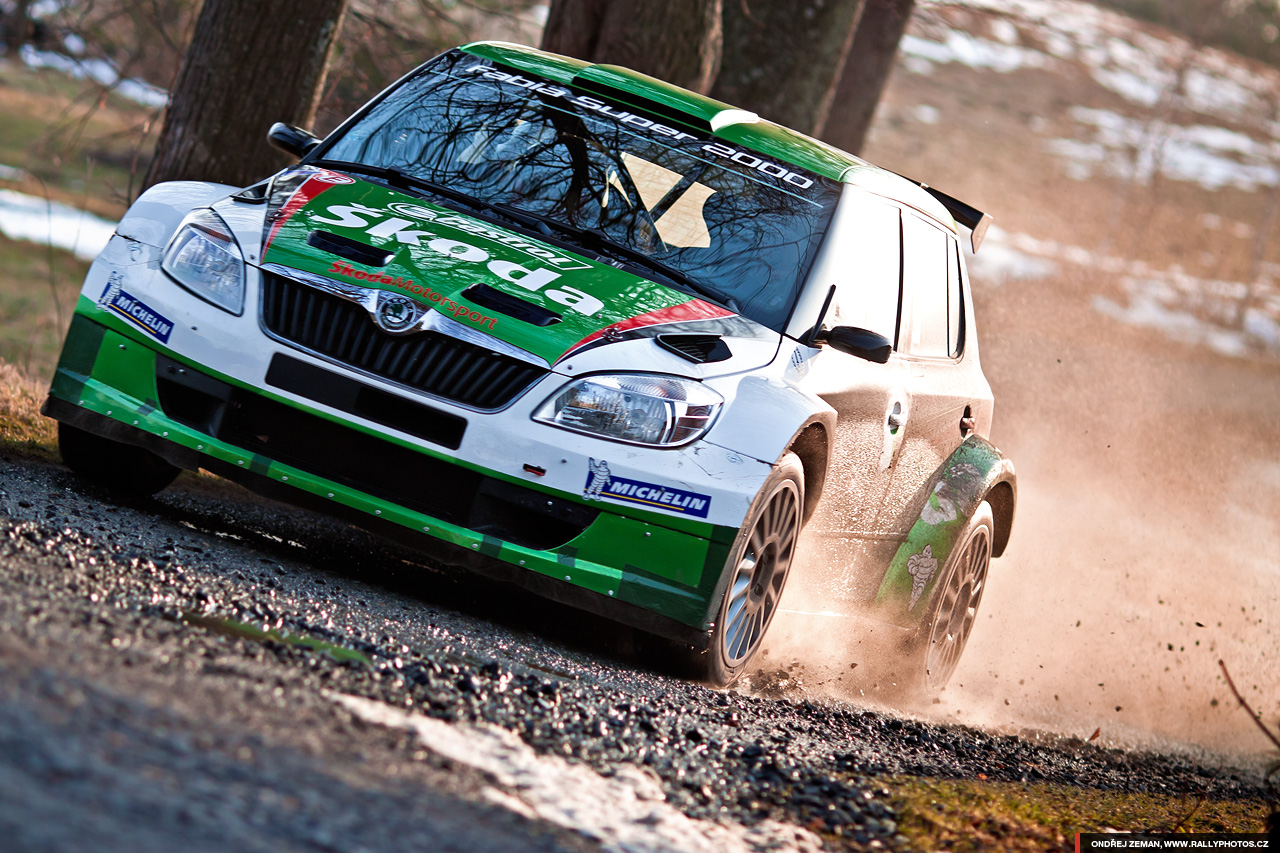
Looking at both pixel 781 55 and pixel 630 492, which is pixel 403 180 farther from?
pixel 781 55

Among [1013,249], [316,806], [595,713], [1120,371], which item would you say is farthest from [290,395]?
[1013,249]

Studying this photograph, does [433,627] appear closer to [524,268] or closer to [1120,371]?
[524,268]

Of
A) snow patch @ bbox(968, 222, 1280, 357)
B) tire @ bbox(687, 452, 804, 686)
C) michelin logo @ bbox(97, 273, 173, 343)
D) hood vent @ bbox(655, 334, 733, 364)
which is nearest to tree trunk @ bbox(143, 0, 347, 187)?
michelin logo @ bbox(97, 273, 173, 343)

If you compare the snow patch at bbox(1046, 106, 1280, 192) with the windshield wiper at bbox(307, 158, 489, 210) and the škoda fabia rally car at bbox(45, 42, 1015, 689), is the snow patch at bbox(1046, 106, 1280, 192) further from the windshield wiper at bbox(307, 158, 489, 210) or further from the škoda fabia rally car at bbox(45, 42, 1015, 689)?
the windshield wiper at bbox(307, 158, 489, 210)

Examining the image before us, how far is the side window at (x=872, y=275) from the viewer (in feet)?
17.0

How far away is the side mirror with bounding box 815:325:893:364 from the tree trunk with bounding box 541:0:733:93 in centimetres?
442

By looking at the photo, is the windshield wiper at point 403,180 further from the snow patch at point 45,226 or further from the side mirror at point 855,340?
the snow patch at point 45,226

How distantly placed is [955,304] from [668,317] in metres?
2.35

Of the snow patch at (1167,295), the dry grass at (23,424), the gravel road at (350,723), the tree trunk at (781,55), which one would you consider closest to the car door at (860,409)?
the gravel road at (350,723)

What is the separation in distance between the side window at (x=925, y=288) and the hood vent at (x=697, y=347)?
52.9 inches

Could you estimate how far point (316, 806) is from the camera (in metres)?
2.38

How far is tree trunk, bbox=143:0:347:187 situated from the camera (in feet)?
21.7

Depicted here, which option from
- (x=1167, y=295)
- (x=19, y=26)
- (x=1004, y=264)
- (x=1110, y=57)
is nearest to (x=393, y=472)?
(x=19, y=26)

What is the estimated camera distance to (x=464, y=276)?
14.5 ft
